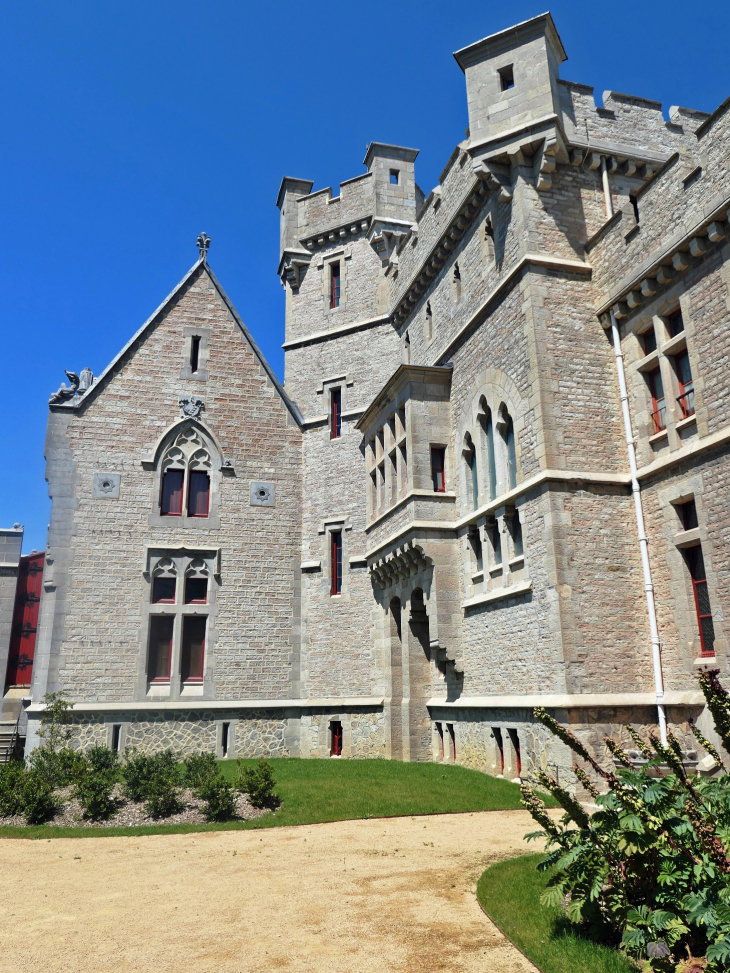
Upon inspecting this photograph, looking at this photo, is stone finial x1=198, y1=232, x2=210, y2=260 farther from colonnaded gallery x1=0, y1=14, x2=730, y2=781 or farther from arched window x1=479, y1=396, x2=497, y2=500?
arched window x1=479, y1=396, x2=497, y2=500

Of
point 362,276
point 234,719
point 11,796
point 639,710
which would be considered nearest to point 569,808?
point 639,710

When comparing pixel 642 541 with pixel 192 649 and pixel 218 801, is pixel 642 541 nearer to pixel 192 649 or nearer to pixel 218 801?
pixel 218 801

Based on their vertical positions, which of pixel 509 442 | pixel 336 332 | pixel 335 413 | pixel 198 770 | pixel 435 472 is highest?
pixel 336 332

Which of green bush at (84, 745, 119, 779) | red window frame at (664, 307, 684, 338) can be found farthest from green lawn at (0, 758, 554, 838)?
red window frame at (664, 307, 684, 338)

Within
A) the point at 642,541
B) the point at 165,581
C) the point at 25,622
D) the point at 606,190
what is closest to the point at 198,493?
the point at 165,581

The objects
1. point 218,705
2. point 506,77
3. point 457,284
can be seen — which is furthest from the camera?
point 218,705

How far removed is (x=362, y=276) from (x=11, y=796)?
19194mm

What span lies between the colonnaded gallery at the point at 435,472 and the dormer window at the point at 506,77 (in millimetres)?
97

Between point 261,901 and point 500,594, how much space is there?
8.92 m

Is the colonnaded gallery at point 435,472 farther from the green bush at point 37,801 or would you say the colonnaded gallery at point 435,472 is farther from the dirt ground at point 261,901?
the green bush at point 37,801

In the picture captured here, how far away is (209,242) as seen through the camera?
84.0ft

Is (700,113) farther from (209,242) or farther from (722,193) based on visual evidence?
(209,242)

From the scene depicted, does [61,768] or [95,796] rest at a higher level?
[61,768]

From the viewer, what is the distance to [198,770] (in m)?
13.1
